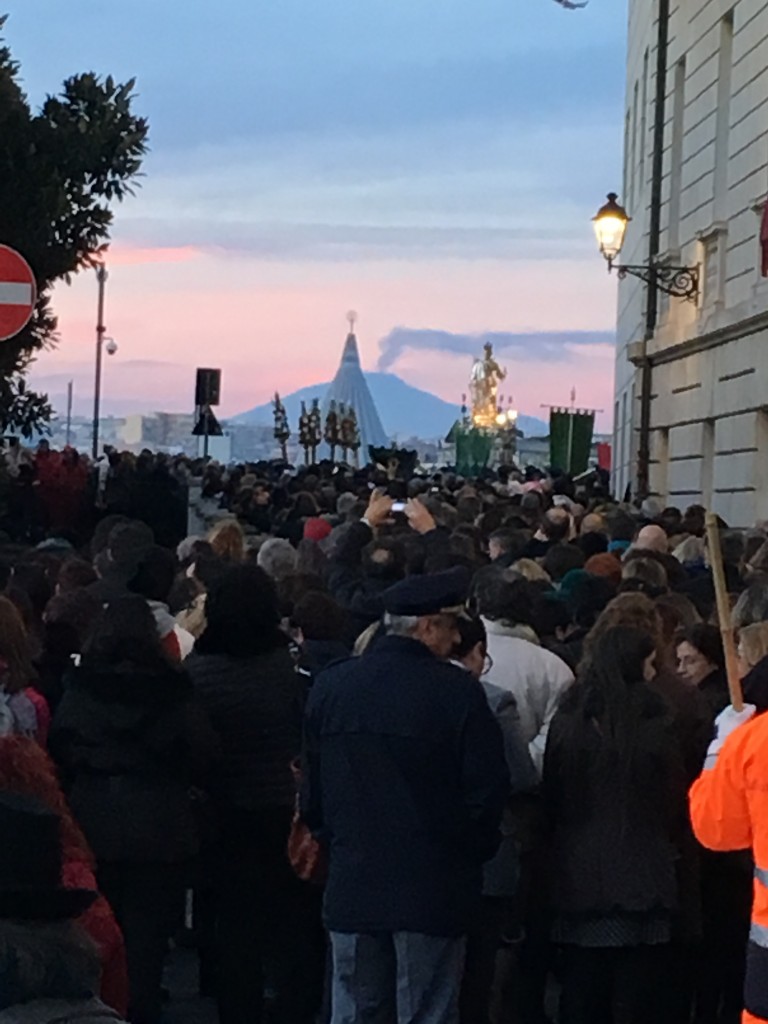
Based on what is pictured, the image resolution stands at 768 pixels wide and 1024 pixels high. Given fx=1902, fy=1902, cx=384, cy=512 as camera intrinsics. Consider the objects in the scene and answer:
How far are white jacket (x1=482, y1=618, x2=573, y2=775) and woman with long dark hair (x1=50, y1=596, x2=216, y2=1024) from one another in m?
1.16

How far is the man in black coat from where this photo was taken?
5289mm

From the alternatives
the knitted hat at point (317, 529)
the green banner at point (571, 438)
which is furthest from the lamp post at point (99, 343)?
the knitted hat at point (317, 529)

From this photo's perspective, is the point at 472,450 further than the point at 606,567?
Yes

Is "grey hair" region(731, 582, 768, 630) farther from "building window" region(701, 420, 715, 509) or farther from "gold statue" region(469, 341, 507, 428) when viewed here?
"gold statue" region(469, 341, 507, 428)

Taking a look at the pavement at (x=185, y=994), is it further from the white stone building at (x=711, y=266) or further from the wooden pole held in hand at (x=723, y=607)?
the white stone building at (x=711, y=266)

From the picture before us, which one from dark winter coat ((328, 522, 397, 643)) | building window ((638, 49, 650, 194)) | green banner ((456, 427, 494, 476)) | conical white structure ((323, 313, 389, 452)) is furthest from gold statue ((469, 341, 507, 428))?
dark winter coat ((328, 522, 397, 643))

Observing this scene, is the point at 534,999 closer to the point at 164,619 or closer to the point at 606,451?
the point at 164,619

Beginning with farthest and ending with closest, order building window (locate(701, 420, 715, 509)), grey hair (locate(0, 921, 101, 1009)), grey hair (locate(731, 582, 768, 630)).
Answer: building window (locate(701, 420, 715, 509)) → grey hair (locate(731, 582, 768, 630)) → grey hair (locate(0, 921, 101, 1009))

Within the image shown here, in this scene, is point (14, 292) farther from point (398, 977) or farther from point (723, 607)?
point (723, 607)

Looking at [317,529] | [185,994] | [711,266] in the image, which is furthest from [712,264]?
[185,994]

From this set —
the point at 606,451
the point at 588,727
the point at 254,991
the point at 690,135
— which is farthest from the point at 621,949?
the point at 606,451

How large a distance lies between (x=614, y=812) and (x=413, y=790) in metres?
1.04

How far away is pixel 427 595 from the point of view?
5.39 meters

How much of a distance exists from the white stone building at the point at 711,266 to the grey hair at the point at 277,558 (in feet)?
38.1
